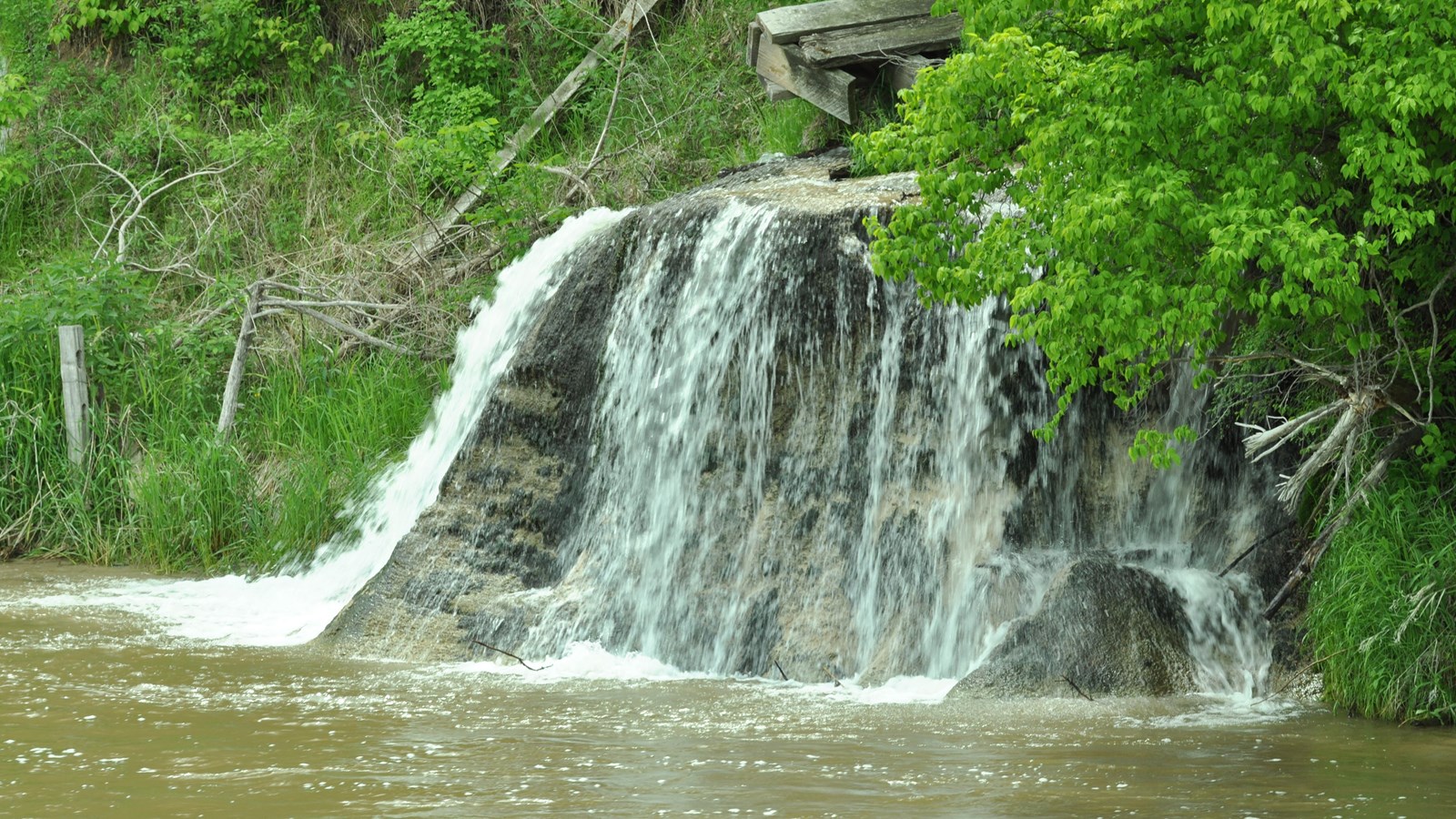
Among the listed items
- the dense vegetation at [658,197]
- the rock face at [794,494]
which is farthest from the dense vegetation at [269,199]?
the rock face at [794,494]

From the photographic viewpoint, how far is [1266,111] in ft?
22.4

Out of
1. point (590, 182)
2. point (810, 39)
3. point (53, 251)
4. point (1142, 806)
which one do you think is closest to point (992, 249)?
point (1142, 806)

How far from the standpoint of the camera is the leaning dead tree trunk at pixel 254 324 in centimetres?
1298

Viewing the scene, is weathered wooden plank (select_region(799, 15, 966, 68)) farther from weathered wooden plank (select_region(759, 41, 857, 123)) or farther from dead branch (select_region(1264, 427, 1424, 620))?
dead branch (select_region(1264, 427, 1424, 620))

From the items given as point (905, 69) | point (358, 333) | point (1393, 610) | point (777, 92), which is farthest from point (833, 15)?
point (1393, 610)

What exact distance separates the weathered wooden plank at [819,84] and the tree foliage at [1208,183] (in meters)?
4.76

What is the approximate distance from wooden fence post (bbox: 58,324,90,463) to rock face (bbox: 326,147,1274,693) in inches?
157

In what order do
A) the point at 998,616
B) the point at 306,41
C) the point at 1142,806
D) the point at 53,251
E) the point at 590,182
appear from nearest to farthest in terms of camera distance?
1. the point at 1142,806
2. the point at 998,616
3. the point at 590,182
4. the point at 53,251
5. the point at 306,41

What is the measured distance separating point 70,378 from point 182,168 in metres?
4.90

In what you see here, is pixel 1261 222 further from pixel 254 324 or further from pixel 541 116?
pixel 541 116

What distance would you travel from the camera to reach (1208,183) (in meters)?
7.12

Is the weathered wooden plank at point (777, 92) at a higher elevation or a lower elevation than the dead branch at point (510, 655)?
higher

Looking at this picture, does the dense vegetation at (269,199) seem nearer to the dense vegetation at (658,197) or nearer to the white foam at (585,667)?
the dense vegetation at (658,197)

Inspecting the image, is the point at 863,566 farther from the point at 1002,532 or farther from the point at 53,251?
the point at 53,251
